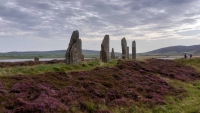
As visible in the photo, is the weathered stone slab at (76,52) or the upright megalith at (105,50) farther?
the upright megalith at (105,50)

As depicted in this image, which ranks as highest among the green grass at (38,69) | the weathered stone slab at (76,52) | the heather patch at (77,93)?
the weathered stone slab at (76,52)

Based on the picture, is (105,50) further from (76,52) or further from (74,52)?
(74,52)

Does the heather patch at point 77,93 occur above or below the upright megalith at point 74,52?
below

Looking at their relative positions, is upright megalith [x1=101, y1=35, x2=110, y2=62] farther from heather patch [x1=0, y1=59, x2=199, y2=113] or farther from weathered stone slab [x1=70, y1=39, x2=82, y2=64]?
heather patch [x1=0, y1=59, x2=199, y2=113]

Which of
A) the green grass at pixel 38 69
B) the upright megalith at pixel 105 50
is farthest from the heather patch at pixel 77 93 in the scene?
the upright megalith at pixel 105 50


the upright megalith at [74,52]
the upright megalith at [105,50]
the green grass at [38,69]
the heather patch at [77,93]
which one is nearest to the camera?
the heather patch at [77,93]

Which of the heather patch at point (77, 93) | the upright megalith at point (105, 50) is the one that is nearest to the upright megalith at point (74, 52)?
the heather patch at point (77, 93)

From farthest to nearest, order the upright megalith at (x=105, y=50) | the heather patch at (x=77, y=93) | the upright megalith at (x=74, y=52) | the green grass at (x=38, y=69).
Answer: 1. the upright megalith at (x=105, y=50)
2. the upright megalith at (x=74, y=52)
3. the green grass at (x=38, y=69)
4. the heather patch at (x=77, y=93)

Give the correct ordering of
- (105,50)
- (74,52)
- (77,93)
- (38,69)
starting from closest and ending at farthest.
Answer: (77,93), (38,69), (74,52), (105,50)

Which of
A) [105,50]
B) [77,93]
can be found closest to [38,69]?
[77,93]

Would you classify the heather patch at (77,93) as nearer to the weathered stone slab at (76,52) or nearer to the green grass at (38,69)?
the green grass at (38,69)

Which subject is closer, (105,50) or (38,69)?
(38,69)

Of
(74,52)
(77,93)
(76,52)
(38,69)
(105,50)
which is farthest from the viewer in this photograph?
(105,50)

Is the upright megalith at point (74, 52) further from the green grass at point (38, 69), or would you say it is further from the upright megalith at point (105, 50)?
the upright megalith at point (105, 50)
